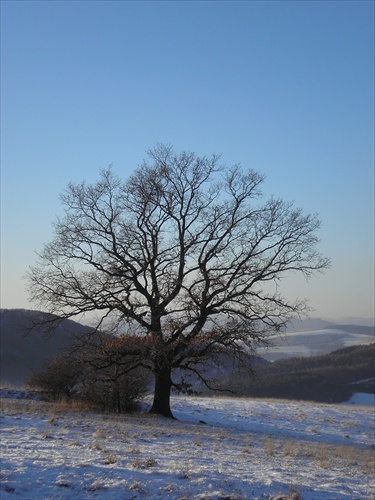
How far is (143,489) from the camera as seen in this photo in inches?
291

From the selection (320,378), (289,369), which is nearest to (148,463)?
(320,378)

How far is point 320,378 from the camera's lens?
286 feet

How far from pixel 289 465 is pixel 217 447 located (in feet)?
7.89

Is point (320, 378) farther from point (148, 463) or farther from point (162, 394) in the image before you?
point (148, 463)

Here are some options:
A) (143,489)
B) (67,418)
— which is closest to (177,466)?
(143,489)

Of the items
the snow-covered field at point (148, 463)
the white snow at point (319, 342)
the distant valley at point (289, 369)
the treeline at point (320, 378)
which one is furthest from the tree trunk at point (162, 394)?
the white snow at point (319, 342)

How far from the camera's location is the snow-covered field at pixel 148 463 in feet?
24.5

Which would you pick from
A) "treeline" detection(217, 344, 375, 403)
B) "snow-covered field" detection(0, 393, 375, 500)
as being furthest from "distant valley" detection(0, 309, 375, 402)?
"snow-covered field" detection(0, 393, 375, 500)

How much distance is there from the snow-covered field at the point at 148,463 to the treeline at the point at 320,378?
177 ft

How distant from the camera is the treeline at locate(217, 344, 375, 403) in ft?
261

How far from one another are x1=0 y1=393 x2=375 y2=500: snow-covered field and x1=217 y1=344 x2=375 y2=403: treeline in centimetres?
5406

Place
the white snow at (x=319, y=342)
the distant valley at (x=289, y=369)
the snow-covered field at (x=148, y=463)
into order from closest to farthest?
1. the snow-covered field at (x=148, y=463)
2. the distant valley at (x=289, y=369)
3. the white snow at (x=319, y=342)

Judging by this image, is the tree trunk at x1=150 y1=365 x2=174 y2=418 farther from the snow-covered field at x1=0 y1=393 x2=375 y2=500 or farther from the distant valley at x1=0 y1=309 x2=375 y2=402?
the distant valley at x1=0 y1=309 x2=375 y2=402

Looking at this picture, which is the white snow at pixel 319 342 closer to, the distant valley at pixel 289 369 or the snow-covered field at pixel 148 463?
the distant valley at pixel 289 369
